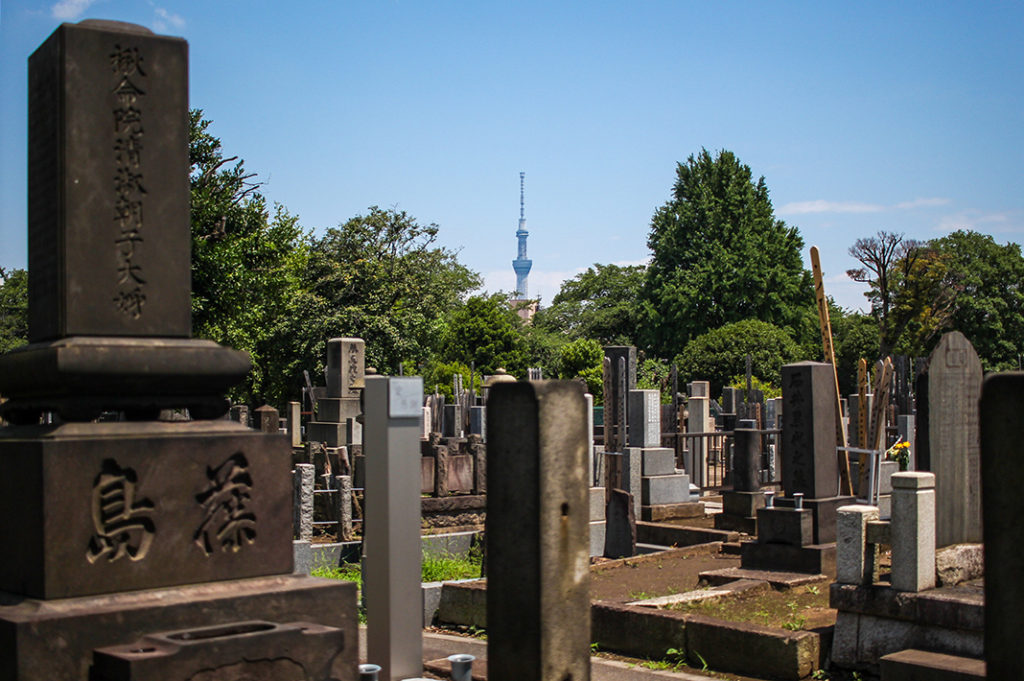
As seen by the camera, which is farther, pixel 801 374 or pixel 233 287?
pixel 233 287

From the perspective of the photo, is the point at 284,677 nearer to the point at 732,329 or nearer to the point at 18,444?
the point at 18,444

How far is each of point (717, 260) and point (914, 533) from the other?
48905 millimetres

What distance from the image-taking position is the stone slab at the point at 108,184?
4.41 meters

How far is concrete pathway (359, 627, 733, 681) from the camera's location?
7.64 meters

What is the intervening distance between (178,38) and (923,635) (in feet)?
19.4

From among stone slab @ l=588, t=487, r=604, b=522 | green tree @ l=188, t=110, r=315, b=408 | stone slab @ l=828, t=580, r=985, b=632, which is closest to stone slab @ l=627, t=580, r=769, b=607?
stone slab @ l=828, t=580, r=985, b=632

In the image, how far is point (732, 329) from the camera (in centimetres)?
4859

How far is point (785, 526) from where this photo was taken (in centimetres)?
1091

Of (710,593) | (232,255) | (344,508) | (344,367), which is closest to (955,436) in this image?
(710,593)

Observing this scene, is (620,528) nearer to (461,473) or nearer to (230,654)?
(461,473)

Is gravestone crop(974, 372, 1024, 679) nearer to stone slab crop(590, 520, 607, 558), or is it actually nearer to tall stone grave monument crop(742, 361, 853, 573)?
tall stone grave monument crop(742, 361, 853, 573)

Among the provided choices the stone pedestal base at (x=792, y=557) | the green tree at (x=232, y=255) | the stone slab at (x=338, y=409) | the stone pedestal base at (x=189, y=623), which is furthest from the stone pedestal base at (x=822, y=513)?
the green tree at (x=232, y=255)

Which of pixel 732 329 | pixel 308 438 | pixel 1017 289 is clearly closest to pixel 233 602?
pixel 308 438

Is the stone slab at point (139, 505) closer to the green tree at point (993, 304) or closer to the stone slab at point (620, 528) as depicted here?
the stone slab at point (620, 528)
